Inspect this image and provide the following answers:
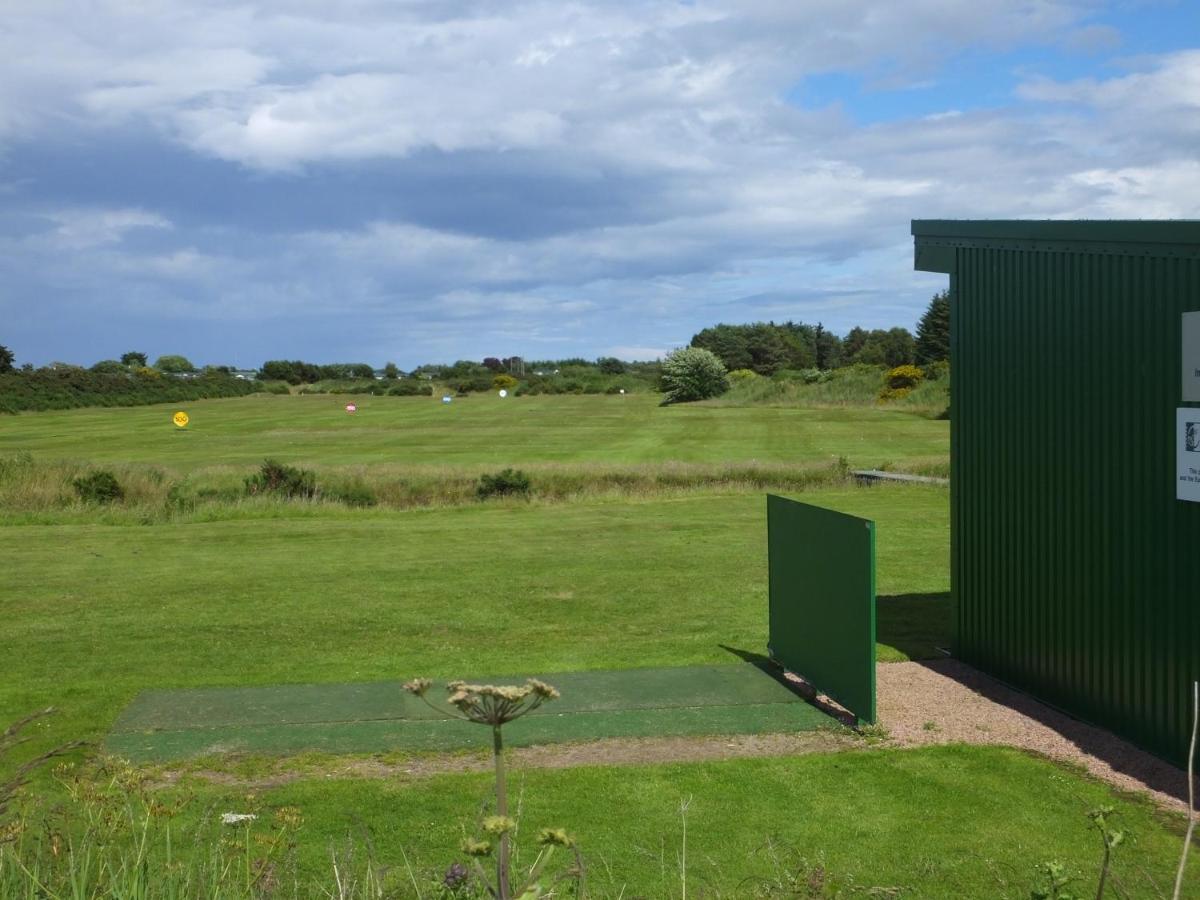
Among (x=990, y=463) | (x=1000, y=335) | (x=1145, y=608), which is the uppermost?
(x=1000, y=335)

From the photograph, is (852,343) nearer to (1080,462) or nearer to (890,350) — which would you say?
(890,350)

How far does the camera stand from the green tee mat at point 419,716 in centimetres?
922

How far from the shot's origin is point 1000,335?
10.6 m

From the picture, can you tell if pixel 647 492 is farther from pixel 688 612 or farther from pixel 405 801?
pixel 405 801

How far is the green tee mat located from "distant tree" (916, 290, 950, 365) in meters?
74.1

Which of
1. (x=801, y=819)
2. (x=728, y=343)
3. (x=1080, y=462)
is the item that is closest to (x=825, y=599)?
(x=1080, y=462)

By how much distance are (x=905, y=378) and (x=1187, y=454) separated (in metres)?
62.3

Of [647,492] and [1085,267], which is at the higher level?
[1085,267]

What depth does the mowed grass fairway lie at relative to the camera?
6855mm

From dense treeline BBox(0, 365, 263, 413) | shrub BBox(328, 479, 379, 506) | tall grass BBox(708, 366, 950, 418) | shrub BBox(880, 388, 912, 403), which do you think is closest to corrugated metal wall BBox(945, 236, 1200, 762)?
shrub BBox(328, 479, 379, 506)

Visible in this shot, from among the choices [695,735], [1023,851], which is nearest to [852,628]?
[695,735]

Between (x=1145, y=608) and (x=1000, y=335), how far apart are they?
2999 mm

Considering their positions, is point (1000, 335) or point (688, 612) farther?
point (688, 612)

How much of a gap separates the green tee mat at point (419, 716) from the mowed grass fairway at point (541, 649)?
38 cm
